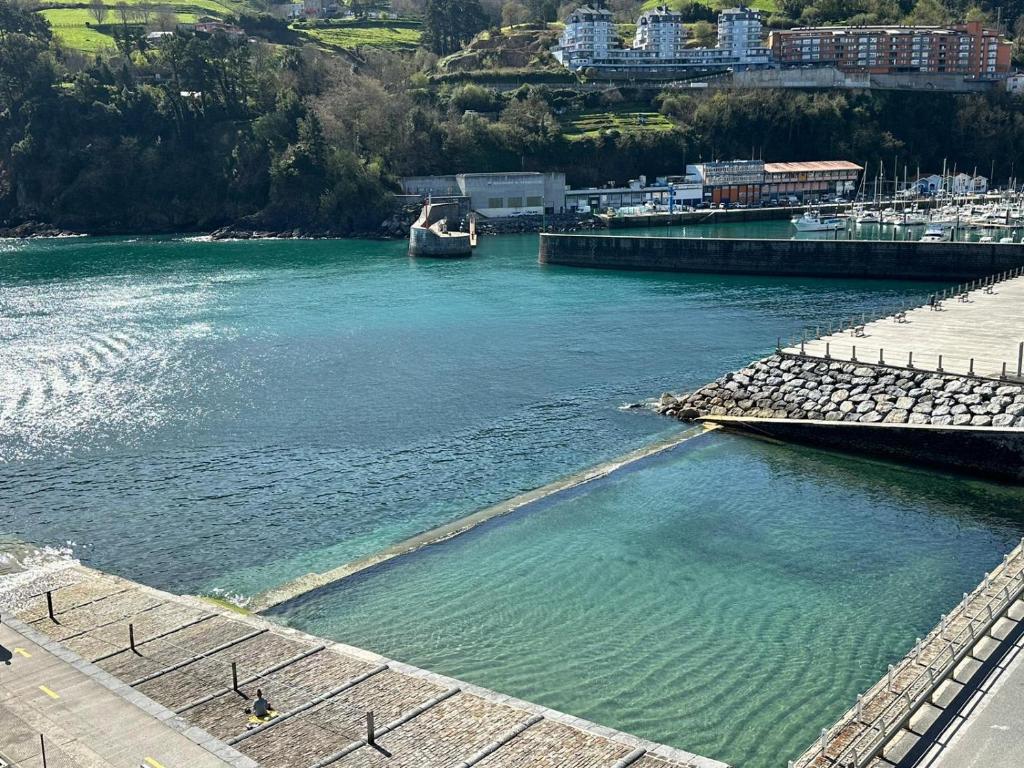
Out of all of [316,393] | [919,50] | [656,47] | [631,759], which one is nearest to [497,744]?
[631,759]

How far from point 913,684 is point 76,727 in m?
12.7

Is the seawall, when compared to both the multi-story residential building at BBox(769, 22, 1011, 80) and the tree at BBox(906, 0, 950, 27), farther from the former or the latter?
the tree at BBox(906, 0, 950, 27)

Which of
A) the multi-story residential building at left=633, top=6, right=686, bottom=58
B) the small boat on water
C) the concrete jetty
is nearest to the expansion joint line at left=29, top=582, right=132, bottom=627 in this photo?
the concrete jetty

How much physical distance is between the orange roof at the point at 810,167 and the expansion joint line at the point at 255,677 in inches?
4252

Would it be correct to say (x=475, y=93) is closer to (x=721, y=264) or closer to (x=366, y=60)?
(x=366, y=60)

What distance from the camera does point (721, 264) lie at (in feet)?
235

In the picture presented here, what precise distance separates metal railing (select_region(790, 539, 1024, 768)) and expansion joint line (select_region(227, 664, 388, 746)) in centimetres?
714

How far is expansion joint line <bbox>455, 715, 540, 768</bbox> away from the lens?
13961 millimetres

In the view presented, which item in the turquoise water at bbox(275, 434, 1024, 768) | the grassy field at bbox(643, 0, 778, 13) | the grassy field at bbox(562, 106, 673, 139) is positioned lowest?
the turquoise water at bbox(275, 434, 1024, 768)

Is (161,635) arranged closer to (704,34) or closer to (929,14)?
(704,34)

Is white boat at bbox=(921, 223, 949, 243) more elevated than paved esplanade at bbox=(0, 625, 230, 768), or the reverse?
white boat at bbox=(921, 223, 949, 243)

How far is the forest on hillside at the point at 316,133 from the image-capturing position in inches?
4183

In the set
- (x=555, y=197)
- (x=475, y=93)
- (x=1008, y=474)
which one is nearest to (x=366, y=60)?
(x=475, y=93)

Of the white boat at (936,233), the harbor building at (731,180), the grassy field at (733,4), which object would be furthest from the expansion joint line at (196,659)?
the grassy field at (733,4)
